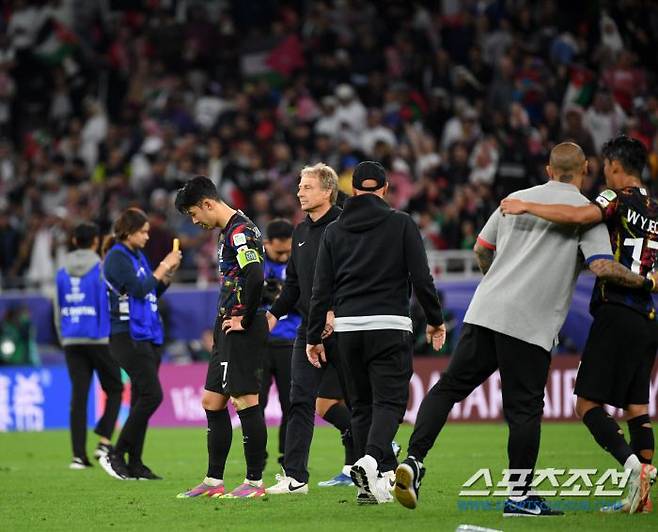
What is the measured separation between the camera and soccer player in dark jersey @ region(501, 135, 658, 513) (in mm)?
8312

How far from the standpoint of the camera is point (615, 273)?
8.04 meters

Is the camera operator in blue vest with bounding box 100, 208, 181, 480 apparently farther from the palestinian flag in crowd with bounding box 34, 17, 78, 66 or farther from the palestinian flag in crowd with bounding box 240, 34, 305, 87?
the palestinian flag in crowd with bounding box 34, 17, 78, 66

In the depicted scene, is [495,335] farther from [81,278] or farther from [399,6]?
[399,6]

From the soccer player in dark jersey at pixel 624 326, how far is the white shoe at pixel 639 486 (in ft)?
0.59

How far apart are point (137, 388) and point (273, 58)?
16.5m

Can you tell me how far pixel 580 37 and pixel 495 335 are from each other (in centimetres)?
1399

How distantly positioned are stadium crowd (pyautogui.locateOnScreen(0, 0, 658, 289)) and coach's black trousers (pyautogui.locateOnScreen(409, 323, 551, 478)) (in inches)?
405

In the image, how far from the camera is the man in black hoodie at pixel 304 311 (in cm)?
957

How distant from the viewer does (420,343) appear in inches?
784

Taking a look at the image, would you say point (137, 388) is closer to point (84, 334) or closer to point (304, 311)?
point (84, 334)

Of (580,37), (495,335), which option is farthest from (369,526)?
(580,37)

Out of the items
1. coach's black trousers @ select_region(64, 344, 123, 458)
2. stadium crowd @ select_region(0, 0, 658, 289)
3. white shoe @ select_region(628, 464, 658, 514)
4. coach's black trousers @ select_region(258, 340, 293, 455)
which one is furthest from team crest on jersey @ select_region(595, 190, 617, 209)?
stadium crowd @ select_region(0, 0, 658, 289)

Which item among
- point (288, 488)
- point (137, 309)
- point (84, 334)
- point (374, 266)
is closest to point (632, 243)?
point (374, 266)

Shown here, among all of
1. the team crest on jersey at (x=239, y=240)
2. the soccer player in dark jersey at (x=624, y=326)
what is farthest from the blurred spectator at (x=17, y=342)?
the soccer player in dark jersey at (x=624, y=326)
